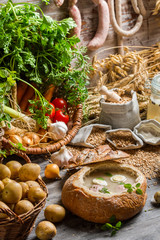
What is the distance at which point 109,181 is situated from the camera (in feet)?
5.48

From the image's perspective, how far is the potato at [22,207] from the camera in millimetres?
1314

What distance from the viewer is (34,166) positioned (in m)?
1.50

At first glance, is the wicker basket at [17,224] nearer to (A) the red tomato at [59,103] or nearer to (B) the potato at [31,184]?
(B) the potato at [31,184]

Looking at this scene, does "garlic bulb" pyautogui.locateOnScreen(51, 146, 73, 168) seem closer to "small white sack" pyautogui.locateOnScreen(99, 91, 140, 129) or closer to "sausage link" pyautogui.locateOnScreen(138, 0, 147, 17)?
"small white sack" pyautogui.locateOnScreen(99, 91, 140, 129)

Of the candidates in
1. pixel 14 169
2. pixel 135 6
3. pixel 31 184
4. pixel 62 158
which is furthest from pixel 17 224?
pixel 135 6

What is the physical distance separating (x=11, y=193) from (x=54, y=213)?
0.28 meters

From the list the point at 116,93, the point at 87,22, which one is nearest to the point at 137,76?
the point at 116,93

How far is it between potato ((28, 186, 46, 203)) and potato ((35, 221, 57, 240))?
0.38ft

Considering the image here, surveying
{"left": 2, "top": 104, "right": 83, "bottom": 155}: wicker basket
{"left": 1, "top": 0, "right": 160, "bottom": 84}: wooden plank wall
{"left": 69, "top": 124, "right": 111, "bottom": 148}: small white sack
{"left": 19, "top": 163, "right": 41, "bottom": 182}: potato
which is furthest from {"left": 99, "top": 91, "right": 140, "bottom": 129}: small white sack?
{"left": 19, "top": 163, "right": 41, "bottom": 182}: potato

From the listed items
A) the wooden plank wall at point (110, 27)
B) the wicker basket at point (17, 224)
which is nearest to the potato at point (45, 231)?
the wicker basket at point (17, 224)

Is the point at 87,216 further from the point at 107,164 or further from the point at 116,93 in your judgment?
the point at 116,93

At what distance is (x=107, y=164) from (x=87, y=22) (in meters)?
1.45

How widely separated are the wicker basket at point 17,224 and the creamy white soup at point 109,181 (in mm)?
338

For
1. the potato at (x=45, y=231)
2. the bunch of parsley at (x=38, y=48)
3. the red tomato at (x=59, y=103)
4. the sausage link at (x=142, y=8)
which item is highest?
the sausage link at (x=142, y=8)
